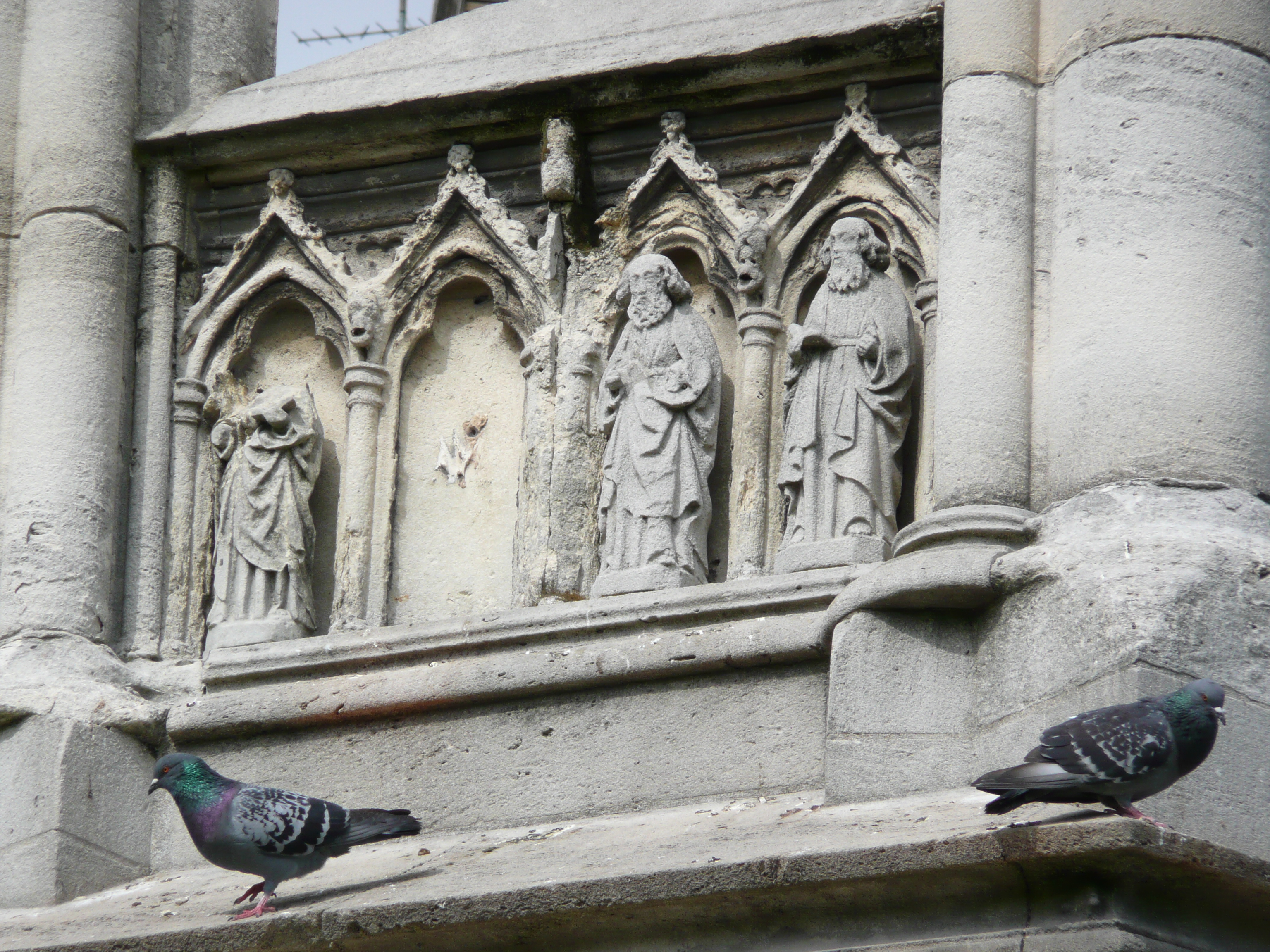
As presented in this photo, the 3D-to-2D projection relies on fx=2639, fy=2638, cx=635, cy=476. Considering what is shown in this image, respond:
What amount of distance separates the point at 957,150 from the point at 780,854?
105 inches

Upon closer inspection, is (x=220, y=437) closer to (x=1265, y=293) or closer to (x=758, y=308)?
(x=758, y=308)

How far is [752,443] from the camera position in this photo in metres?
9.31

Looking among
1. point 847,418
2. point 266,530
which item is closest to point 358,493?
point 266,530

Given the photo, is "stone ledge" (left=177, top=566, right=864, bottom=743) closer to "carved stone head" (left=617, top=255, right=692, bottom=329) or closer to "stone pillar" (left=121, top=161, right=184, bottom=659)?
"stone pillar" (left=121, top=161, right=184, bottom=659)

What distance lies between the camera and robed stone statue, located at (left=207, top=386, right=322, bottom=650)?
9.64 m

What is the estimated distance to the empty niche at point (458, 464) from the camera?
32.2 feet

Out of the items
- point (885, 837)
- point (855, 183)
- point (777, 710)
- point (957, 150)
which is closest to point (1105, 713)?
point (885, 837)

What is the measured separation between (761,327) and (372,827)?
254cm

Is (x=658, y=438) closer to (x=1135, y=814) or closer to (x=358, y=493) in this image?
(x=358, y=493)

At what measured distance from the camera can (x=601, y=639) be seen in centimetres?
891

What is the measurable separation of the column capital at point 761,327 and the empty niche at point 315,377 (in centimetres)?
167

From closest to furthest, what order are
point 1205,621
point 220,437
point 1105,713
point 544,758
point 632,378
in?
1. point 1105,713
2. point 1205,621
3. point 544,758
4. point 632,378
5. point 220,437

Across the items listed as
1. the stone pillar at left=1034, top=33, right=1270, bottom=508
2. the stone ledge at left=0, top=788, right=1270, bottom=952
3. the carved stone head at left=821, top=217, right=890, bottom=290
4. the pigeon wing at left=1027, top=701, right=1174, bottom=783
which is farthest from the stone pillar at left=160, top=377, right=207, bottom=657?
the pigeon wing at left=1027, top=701, right=1174, bottom=783

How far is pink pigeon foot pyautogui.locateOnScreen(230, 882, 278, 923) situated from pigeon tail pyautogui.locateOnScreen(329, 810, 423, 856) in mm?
236
